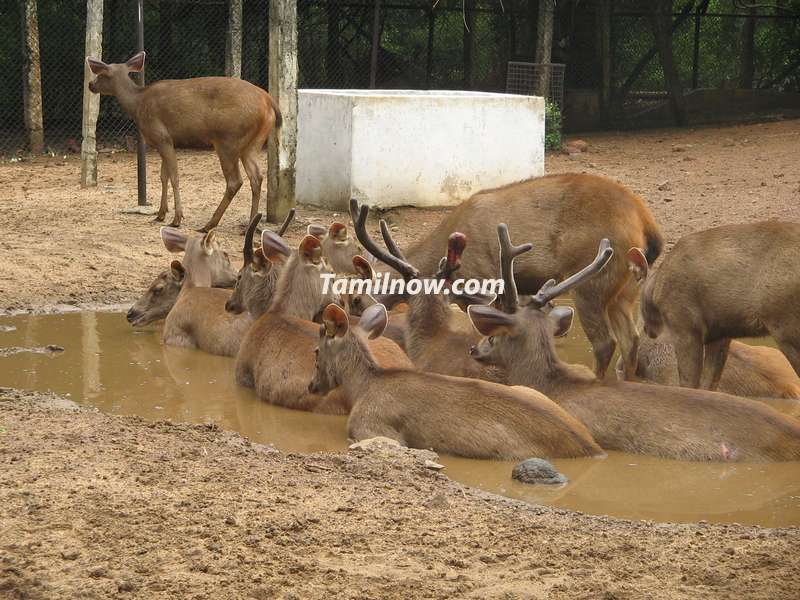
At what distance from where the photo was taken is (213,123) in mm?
12133

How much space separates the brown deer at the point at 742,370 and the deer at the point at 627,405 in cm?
134

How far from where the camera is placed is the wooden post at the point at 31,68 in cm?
1647

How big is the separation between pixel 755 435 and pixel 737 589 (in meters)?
1.93

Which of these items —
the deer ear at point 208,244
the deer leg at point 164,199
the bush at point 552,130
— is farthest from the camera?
the bush at point 552,130

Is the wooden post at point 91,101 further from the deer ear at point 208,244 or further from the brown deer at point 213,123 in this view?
the deer ear at point 208,244

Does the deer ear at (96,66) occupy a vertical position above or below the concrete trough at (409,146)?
above

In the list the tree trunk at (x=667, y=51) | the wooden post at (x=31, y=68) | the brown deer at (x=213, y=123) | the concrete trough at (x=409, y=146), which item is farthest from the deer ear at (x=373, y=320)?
the tree trunk at (x=667, y=51)

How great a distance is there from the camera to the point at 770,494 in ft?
18.5

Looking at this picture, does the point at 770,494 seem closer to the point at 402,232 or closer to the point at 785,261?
the point at 785,261

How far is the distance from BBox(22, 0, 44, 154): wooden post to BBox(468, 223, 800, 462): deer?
11.4 metres

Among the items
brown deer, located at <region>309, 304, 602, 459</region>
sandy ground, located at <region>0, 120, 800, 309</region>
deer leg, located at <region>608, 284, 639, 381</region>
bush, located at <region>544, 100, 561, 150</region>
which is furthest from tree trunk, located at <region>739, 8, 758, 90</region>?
brown deer, located at <region>309, 304, 602, 459</region>

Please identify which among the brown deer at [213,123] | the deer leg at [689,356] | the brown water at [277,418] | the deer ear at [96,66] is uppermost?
the deer ear at [96,66]

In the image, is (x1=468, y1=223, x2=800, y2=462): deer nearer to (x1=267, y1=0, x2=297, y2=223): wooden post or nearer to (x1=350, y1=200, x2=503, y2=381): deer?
(x1=350, y1=200, x2=503, y2=381): deer

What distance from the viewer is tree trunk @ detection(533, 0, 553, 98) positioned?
18.5 metres
